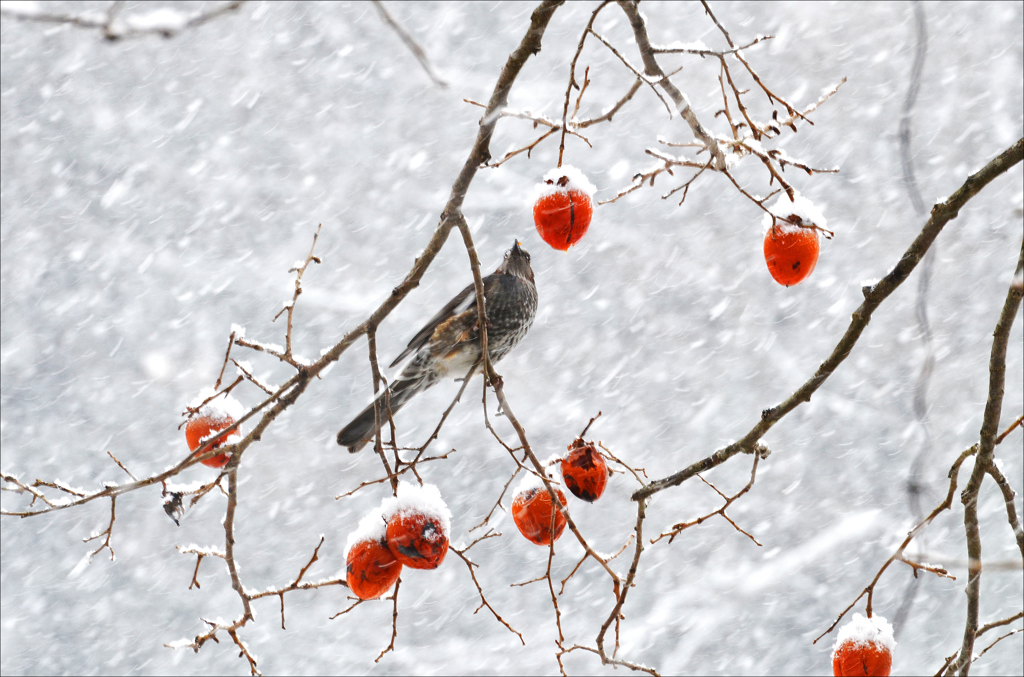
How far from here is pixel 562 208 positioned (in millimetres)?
1337

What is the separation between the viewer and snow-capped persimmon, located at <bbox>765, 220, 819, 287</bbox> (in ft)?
4.17

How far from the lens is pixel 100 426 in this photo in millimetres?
6770

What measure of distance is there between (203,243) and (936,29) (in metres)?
6.64

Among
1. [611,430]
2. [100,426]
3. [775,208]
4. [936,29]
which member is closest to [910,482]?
[775,208]

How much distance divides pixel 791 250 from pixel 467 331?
0.78m

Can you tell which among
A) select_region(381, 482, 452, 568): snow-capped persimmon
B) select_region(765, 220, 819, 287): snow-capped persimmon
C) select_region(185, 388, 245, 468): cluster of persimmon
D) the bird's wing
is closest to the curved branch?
select_region(765, 220, 819, 287): snow-capped persimmon

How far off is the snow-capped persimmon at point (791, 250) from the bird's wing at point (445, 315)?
74 cm

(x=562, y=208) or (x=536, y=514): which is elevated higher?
(x=562, y=208)

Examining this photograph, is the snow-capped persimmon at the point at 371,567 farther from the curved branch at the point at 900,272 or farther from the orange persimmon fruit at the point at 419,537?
the curved branch at the point at 900,272

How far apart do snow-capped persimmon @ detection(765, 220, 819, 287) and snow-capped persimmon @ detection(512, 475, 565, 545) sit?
0.49 m

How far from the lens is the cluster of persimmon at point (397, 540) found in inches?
45.5

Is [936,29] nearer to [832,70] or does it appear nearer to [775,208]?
[832,70]

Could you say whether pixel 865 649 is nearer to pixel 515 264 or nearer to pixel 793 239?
pixel 793 239

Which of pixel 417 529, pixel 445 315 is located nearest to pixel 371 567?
pixel 417 529
